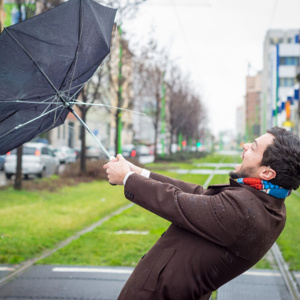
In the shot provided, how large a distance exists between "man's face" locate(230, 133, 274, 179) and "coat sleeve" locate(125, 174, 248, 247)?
14 centimetres

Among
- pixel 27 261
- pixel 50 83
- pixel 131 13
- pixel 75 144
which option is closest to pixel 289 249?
pixel 27 261

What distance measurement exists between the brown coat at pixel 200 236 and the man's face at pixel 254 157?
0.07 meters

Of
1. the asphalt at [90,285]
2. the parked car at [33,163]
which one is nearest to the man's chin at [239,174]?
the asphalt at [90,285]

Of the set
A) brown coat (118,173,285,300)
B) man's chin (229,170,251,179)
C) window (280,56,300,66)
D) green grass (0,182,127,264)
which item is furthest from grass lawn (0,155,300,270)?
window (280,56,300,66)

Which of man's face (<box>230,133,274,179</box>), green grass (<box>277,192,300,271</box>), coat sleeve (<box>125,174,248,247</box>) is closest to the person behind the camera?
coat sleeve (<box>125,174,248,247</box>)

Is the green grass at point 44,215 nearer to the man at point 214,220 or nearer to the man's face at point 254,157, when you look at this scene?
the man at point 214,220

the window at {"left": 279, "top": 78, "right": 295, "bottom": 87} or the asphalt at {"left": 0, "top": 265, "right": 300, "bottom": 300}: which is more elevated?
the window at {"left": 279, "top": 78, "right": 295, "bottom": 87}

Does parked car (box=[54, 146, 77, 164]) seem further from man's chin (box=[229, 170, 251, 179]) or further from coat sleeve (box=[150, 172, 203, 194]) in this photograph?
man's chin (box=[229, 170, 251, 179])

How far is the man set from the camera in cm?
196

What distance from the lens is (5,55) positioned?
2.49 meters

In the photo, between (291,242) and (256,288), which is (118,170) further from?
(291,242)

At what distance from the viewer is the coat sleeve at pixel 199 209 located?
1946mm

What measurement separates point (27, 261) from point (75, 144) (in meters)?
57.9

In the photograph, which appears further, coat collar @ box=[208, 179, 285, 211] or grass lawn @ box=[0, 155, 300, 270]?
grass lawn @ box=[0, 155, 300, 270]
